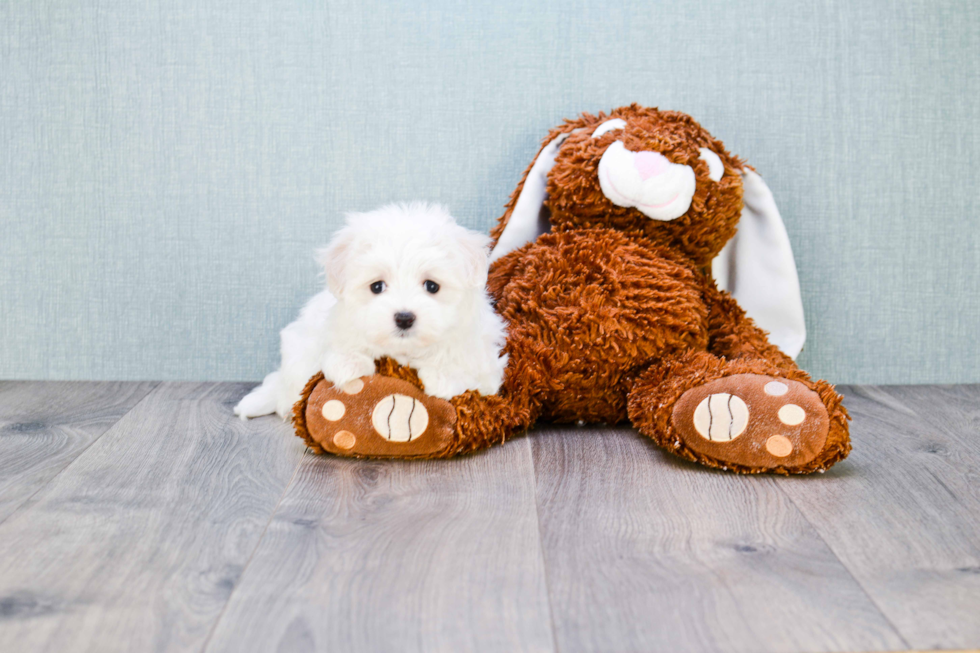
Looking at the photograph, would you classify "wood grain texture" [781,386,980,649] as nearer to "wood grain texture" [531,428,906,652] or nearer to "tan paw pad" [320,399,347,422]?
"wood grain texture" [531,428,906,652]

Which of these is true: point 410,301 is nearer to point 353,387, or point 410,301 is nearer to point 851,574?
point 353,387

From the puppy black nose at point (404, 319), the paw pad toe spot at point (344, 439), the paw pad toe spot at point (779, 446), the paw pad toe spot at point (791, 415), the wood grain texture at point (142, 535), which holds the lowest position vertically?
the wood grain texture at point (142, 535)

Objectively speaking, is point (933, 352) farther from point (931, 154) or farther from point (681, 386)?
point (681, 386)

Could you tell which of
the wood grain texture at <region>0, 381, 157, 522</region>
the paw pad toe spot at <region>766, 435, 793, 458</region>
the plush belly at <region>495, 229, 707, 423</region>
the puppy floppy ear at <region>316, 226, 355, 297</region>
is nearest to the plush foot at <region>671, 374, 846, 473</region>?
the paw pad toe spot at <region>766, 435, 793, 458</region>

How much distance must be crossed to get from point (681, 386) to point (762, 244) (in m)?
0.52

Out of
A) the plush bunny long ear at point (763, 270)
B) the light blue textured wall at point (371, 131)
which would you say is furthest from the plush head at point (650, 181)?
the light blue textured wall at point (371, 131)

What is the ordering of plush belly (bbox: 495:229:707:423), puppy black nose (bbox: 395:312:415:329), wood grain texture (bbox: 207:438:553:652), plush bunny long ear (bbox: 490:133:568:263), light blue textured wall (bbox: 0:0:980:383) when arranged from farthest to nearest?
light blue textured wall (bbox: 0:0:980:383), plush bunny long ear (bbox: 490:133:568:263), plush belly (bbox: 495:229:707:423), puppy black nose (bbox: 395:312:415:329), wood grain texture (bbox: 207:438:553:652)

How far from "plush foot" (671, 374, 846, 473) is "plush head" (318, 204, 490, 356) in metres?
0.41

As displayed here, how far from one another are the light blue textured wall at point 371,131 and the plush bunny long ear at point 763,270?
0.54 feet

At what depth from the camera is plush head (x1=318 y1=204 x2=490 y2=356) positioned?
1219mm

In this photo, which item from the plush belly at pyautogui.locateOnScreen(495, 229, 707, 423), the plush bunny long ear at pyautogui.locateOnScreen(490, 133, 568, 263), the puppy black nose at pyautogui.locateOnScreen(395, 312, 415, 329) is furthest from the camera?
the plush bunny long ear at pyautogui.locateOnScreen(490, 133, 568, 263)

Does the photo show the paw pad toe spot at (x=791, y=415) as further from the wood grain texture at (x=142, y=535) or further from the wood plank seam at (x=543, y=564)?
the wood grain texture at (x=142, y=535)

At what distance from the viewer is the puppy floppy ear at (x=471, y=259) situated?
127cm

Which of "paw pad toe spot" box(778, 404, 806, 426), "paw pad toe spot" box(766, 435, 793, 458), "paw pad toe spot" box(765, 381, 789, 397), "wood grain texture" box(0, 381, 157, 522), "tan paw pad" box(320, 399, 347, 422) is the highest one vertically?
"paw pad toe spot" box(765, 381, 789, 397)
